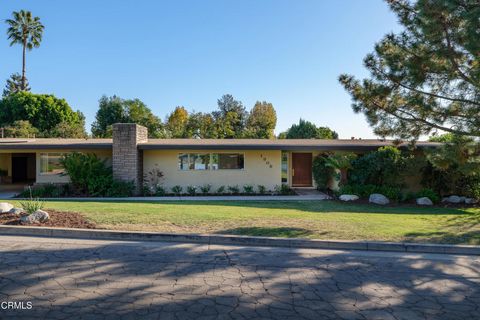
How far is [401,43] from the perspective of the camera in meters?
9.82

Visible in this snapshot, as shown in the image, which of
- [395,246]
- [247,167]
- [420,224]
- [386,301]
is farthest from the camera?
[247,167]

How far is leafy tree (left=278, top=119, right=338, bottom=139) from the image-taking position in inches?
1529

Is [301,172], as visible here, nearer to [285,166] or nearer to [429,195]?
[285,166]

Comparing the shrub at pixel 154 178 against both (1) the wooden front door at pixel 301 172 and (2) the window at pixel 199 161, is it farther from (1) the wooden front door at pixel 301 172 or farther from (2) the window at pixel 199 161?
(1) the wooden front door at pixel 301 172

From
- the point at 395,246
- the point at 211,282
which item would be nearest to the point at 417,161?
the point at 395,246

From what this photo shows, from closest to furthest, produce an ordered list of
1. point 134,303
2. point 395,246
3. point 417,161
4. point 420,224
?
1. point 134,303
2. point 395,246
3. point 420,224
4. point 417,161

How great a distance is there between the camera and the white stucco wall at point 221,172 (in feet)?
58.9

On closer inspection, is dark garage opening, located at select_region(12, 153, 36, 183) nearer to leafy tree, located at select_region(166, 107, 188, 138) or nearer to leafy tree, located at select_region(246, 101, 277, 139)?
leafy tree, located at select_region(166, 107, 188, 138)

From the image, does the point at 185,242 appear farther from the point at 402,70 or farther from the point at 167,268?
the point at 402,70

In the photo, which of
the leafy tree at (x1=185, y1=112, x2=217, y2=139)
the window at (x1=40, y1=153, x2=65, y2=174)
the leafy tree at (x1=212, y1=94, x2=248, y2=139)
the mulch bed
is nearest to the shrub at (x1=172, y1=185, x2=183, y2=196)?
the window at (x1=40, y1=153, x2=65, y2=174)

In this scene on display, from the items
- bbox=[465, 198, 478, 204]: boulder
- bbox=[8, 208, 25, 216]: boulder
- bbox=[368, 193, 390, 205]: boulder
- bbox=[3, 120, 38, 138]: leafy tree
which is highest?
bbox=[3, 120, 38, 138]: leafy tree

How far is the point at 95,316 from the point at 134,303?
0.45 metres

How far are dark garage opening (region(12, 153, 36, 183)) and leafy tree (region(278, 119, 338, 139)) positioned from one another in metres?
25.6

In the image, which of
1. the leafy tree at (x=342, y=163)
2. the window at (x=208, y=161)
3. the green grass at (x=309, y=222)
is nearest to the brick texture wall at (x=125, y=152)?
the window at (x=208, y=161)
